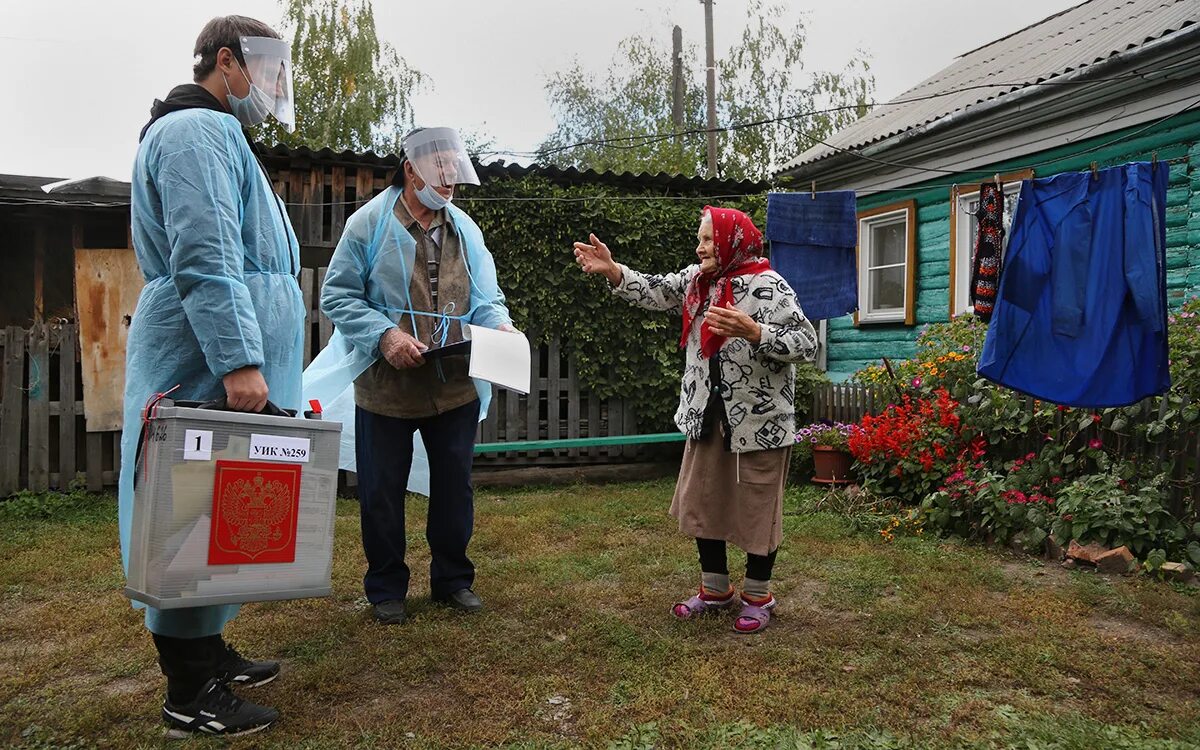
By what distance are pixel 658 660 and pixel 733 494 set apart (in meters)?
0.74

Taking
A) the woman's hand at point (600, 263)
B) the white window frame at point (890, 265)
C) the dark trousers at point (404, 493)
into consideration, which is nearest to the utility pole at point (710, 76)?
the white window frame at point (890, 265)

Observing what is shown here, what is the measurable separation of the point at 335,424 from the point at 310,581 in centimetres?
42

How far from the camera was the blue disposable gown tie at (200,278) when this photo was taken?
2145 mm

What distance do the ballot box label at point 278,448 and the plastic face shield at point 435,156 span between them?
58.8 inches

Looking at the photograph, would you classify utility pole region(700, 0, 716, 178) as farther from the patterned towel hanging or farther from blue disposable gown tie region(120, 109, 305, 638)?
blue disposable gown tie region(120, 109, 305, 638)

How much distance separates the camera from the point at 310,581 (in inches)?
87.6

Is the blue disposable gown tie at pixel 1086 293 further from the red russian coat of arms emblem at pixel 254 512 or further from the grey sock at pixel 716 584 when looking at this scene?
the red russian coat of arms emblem at pixel 254 512

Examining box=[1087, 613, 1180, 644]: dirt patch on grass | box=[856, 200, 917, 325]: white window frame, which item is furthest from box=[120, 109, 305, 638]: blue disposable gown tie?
box=[856, 200, 917, 325]: white window frame

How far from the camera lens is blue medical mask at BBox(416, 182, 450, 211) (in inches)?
133

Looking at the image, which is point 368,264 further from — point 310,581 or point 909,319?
point 909,319

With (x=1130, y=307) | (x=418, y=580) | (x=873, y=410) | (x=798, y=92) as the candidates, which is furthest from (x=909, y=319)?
(x=798, y=92)

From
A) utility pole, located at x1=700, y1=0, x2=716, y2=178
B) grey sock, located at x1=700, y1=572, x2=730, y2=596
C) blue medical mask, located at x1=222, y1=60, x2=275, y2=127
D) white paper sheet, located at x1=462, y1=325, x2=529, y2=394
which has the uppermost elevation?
utility pole, located at x1=700, y1=0, x2=716, y2=178

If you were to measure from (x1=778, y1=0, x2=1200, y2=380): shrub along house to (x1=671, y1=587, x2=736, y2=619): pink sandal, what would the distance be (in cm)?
336

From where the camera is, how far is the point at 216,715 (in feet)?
7.40
